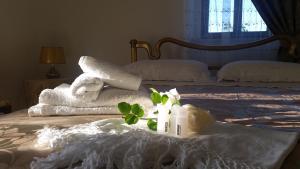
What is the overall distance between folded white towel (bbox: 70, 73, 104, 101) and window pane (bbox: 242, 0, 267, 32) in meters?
1.95

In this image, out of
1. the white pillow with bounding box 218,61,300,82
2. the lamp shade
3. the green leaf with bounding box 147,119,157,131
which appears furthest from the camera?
the lamp shade

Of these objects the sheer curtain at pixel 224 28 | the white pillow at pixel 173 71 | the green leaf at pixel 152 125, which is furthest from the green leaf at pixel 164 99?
the sheer curtain at pixel 224 28

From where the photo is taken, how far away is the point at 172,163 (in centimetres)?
Answer: 74

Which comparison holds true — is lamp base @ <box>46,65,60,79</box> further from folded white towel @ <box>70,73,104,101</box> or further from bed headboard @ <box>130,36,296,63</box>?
folded white towel @ <box>70,73,104,101</box>

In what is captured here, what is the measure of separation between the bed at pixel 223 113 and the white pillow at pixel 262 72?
0.07 metres

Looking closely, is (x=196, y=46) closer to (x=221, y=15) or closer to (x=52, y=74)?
(x=221, y=15)

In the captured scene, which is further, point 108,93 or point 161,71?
point 161,71

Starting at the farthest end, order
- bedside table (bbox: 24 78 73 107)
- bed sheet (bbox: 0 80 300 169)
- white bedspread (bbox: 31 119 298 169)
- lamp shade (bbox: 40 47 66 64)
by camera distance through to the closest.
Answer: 1. lamp shade (bbox: 40 47 66 64)
2. bedside table (bbox: 24 78 73 107)
3. bed sheet (bbox: 0 80 300 169)
4. white bedspread (bbox: 31 119 298 169)

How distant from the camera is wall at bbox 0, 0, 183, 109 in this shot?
3.03m

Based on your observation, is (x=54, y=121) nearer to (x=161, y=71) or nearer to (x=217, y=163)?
(x=217, y=163)

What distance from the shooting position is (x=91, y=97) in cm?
138

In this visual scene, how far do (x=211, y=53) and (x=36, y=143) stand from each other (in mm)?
2298

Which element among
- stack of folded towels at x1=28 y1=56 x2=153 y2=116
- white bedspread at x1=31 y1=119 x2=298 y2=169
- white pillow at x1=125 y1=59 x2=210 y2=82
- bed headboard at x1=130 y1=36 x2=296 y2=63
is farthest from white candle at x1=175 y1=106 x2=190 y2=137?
bed headboard at x1=130 y1=36 x2=296 y2=63

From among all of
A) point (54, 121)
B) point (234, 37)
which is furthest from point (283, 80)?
point (54, 121)
